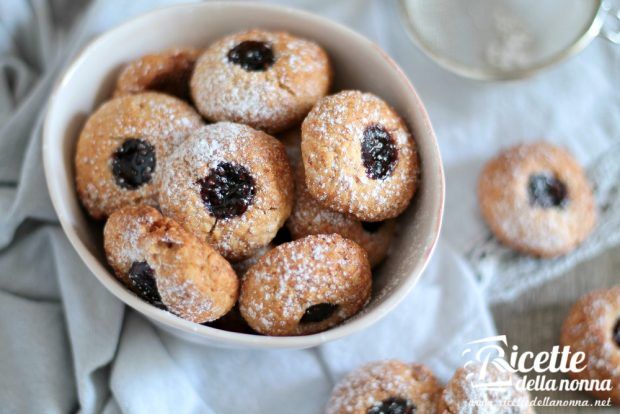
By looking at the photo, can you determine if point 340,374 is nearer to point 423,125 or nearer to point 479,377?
point 479,377

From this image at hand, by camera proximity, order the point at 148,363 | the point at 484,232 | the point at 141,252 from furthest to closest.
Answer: the point at 484,232 < the point at 148,363 < the point at 141,252

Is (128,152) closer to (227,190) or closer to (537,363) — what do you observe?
(227,190)

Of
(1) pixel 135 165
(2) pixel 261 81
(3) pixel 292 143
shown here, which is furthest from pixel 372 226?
(1) pixel 135 165

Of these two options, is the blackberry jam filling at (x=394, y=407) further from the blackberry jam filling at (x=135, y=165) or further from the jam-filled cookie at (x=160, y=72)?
the jam-filled cookie at (x=160, y=72)

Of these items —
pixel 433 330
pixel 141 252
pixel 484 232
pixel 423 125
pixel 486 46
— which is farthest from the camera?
pixel 486 46

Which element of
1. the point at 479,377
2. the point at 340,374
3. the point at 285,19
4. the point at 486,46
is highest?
the point at 285,19

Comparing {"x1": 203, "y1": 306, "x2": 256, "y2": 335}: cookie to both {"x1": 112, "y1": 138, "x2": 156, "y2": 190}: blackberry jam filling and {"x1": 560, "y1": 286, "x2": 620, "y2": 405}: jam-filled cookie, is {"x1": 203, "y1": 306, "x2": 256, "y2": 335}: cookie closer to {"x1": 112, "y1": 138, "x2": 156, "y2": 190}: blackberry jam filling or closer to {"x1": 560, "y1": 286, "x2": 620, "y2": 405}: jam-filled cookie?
{"x1": 112, "y1": 138, "x2": 156, "y2": 190}: blackberry jam filling

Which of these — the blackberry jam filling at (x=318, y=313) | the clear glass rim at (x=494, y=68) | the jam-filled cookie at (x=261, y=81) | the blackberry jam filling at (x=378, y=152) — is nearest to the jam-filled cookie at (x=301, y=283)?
the blackberry jam filling at (x=318, y=313)

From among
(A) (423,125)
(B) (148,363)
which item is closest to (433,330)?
(A) (423,125)
